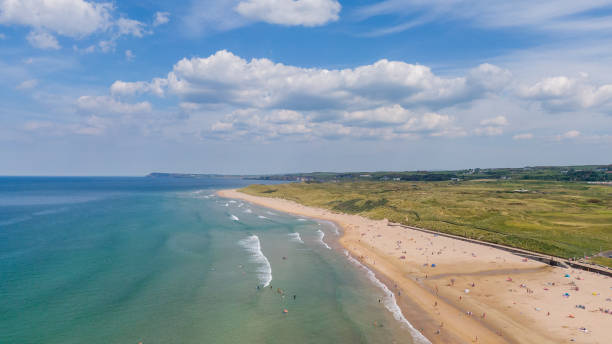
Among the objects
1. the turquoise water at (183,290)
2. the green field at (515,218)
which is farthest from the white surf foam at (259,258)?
the green field at (515,218)

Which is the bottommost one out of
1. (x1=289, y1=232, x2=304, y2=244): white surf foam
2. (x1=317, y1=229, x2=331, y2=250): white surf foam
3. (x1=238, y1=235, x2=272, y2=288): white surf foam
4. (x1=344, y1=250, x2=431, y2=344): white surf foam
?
(x1=344, y1=250, x2=431, y2=344): white surf foam

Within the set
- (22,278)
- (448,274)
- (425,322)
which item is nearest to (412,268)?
(448,274)

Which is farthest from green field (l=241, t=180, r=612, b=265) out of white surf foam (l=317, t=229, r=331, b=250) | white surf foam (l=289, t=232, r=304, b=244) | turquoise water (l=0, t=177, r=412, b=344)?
turquoise water (l=0, t=177, r=412, b=344)

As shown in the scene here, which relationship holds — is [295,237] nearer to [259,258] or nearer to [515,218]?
[259,258]

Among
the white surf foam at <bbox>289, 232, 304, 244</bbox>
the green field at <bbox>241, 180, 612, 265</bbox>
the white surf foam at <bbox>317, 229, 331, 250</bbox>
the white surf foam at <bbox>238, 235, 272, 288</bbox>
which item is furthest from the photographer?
the white surf foam at <bbox>289, 232, 304, 244</bbox>

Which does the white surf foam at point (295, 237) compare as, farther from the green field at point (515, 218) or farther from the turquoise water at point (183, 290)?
the green field at point (515, 218)

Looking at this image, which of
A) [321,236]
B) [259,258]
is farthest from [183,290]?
[321,236]

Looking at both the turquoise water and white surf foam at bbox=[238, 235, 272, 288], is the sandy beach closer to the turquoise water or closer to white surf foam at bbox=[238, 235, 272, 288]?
the turquoise water

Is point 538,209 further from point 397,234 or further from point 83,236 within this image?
point 83,236
